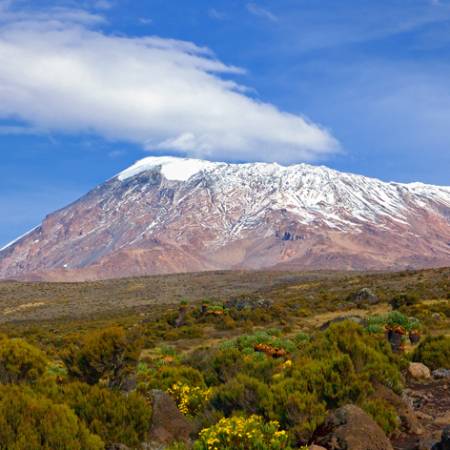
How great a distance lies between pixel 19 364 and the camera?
13.6 m

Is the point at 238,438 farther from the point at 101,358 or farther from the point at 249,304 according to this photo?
the point at 249,304

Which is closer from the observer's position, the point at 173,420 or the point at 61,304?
the point at 173,420

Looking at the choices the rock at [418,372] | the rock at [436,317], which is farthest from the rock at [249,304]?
the rock at [418,372]

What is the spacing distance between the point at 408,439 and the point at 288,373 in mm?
2554

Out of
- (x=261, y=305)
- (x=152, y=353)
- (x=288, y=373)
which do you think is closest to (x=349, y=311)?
(x=261, y=305)

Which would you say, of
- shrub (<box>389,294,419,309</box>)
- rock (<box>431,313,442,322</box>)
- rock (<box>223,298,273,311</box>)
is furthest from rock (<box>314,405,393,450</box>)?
rock (<box>223,298,273,311</box>)

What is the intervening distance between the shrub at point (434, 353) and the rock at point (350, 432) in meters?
7.18

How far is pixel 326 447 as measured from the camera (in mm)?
8312

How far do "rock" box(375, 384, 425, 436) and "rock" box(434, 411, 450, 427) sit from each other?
353 millimetres

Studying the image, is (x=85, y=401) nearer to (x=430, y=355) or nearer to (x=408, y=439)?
(x=408, y=439)

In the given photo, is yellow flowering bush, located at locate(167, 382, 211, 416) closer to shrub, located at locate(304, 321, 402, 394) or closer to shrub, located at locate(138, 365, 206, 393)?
shrub, located at locate(138, 365, 206, 393)

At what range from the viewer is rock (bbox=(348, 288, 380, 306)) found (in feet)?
129

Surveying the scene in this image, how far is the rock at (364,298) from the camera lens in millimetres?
39388

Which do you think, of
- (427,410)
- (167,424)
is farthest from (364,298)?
(167,424)
